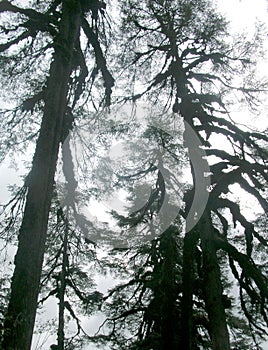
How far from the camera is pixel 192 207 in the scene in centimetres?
712

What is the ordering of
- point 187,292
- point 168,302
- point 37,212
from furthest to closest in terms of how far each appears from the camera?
point 168,302 < point 187,292 < point 37,212

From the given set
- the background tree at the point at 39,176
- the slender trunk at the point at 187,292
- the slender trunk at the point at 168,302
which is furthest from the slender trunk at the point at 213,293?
the background tree at the point at 39,176

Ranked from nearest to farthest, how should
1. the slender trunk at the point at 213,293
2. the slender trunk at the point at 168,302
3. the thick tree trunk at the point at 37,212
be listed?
the thick tree trunk at the point at 37,212 < the slender trunk at the point at 213,293 < the slender trunk at the point at 168,302

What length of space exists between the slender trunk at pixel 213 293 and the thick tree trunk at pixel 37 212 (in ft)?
11.6

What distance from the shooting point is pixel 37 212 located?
4.15m

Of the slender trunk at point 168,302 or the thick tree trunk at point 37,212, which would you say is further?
the slender trunk at point 168,302

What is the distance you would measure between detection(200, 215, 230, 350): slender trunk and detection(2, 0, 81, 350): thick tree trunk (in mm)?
3546

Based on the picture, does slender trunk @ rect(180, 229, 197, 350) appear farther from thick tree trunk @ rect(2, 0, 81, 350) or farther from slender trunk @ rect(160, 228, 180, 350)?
thick tree trunk @ rect(2, 0, 81, 350)

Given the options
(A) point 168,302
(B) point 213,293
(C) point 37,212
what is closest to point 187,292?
(B) point 213,293

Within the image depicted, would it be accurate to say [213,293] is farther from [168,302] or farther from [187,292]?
[168,302]

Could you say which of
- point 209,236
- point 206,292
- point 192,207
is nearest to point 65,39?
point 192,207

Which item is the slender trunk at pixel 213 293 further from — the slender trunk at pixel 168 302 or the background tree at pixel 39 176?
the background tree at pixel 39 176

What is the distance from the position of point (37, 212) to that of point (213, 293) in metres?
3.79

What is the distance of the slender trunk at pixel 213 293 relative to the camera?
590 cm
